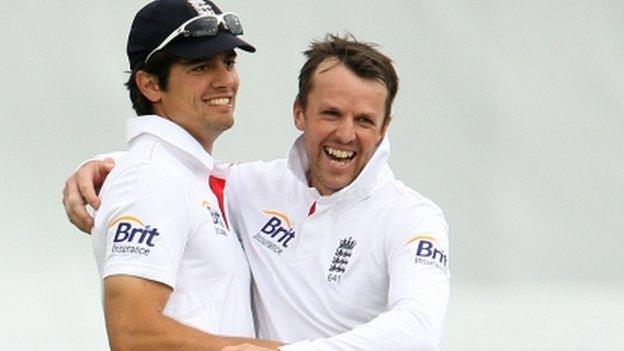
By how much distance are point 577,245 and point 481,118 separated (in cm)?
60

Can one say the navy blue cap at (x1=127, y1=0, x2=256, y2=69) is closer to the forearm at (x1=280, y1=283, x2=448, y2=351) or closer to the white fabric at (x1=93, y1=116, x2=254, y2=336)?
the white fabric at (x1=93, y1=116, x2=254, y2=336)

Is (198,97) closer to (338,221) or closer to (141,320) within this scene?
(338,221)

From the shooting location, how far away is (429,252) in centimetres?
462

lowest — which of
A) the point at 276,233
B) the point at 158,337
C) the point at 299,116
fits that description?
the point at 158,337

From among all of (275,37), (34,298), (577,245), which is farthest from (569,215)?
(34,298)

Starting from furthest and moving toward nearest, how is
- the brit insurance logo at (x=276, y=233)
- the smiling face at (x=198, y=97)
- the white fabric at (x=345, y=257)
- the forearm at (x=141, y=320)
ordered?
the brit insurance logo at (x=276, y=233)
the smiling face at (x=198, y=97)
the white fabric at (x=345, y=257)
the forearm at (x=141, y=320)

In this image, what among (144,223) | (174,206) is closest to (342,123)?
(174,206)

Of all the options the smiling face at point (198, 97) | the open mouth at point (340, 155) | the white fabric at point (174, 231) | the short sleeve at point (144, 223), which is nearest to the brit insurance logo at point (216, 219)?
the white fabric at point (174, 231)

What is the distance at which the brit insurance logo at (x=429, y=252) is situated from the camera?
→ 4605 millimetres

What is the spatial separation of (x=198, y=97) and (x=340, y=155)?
37cm

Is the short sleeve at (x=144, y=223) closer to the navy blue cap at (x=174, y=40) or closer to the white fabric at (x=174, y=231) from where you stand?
the white fabric at (x=174, y=231)

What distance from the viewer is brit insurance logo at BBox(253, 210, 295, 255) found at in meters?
4.84

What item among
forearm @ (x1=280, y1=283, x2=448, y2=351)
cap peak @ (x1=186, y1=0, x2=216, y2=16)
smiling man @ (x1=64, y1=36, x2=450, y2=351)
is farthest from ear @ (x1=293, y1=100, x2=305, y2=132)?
forearm @ (x1=280, y1=283, x2=448, y2=351)

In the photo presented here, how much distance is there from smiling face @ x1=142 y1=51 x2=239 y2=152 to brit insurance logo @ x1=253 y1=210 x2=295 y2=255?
0.28 m
